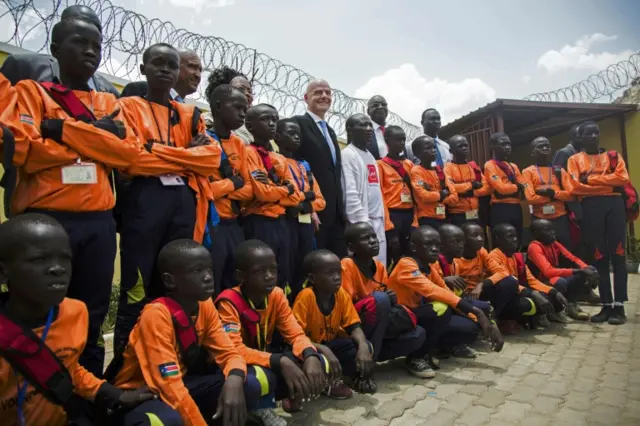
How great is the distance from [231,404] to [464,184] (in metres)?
4.20

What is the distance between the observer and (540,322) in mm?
5168

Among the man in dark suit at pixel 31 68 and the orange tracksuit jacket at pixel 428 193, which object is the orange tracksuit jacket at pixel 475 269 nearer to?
the orange tracksuit jacket at pixel 428 193

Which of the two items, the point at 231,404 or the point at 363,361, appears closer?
the point at 231,404

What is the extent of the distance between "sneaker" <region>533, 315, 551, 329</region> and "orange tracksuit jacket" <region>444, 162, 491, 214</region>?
1.42 metres

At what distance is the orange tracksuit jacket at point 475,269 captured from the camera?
4816 mm

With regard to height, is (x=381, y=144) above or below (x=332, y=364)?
above

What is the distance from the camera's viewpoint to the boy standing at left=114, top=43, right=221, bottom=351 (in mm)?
2547

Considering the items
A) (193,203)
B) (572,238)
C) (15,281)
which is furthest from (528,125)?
(15,281)

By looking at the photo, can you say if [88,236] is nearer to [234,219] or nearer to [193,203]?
[193,203]

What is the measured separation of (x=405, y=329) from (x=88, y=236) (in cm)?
235

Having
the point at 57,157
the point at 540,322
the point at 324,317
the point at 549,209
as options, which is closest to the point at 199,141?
the point at 57,157

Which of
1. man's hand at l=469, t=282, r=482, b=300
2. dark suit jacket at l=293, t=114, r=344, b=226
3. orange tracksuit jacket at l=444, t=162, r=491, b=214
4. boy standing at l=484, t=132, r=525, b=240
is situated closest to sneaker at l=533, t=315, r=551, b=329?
man's hand at l=469, t=282, r=482, b=300

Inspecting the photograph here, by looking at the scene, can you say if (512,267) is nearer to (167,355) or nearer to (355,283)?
(355,283)

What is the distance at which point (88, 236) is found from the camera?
227cm
